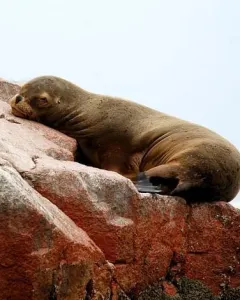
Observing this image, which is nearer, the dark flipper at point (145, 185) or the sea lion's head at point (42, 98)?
the dark flipper at point (145, 185)

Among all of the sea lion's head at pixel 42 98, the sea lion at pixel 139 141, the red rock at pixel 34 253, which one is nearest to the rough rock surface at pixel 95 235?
the red rock at pixel 34 253

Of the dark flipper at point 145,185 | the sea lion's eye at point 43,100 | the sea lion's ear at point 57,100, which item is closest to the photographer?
the dark flipper at point 145,185

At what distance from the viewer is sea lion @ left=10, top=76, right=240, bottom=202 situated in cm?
518

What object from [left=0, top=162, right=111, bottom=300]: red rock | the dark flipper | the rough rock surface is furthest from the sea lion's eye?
[left=0, top=162, right=111, bottom=300]: red rock

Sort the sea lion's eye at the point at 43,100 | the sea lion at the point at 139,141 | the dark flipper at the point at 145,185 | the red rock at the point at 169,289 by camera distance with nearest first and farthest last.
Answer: the red rock at the point at 169,289, the dark flipper at the point at 145,185, the sea lion at the point at 139,141, the sea lion's eye at the point at 43,100

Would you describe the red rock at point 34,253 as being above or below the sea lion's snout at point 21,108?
above

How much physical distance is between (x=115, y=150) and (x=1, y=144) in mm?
1951

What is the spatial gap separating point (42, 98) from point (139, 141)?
1.11m

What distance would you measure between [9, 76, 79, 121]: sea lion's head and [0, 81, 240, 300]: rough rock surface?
0.50m

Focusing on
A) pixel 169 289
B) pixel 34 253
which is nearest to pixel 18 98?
pixel 169 289

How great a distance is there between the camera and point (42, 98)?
653cm

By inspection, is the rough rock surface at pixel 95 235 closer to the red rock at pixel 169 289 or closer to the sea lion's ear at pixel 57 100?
the red rock at pixel 169 289

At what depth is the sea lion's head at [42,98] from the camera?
634 centimetres

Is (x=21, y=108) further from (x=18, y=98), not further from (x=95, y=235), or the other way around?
(x=95, y=235)
